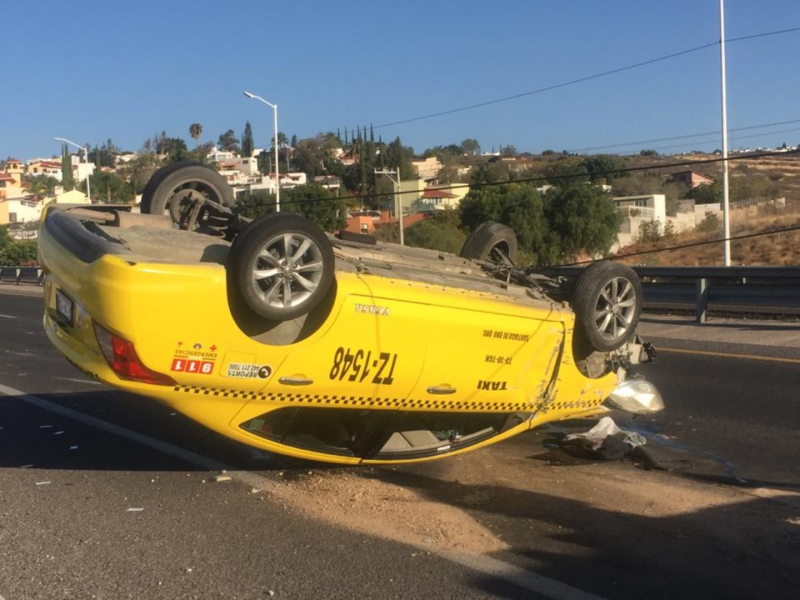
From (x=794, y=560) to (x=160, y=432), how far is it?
17.4 ft

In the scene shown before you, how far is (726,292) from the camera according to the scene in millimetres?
15430

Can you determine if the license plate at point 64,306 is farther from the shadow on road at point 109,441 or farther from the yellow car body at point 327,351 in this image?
the shadow on road at point 109,441

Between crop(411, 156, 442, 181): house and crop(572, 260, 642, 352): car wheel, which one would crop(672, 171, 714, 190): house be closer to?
crop(411, 156, 442, 181): house

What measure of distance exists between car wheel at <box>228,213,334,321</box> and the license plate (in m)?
1.26

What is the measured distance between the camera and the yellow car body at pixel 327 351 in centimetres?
489

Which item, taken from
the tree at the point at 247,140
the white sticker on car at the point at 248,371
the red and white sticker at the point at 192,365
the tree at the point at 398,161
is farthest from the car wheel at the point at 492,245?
the tree at the point at 247,140

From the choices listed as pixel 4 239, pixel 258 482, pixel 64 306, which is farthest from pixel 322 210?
pixel 64 306

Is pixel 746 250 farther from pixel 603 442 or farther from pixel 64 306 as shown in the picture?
pixel 64 306

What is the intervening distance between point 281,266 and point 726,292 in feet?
39.9

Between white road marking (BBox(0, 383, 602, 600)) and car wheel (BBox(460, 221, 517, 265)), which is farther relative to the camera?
car wheel (BBox(460, 221, 517, 265))

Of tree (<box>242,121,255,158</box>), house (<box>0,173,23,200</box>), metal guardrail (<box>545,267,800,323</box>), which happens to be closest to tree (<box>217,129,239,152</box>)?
tree (<box>242,121,255,158</box>)

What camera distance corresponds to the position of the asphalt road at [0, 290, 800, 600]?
4.59 metres

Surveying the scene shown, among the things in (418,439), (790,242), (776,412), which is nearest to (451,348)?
(418,439)

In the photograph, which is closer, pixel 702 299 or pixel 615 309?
pixel 615 309
